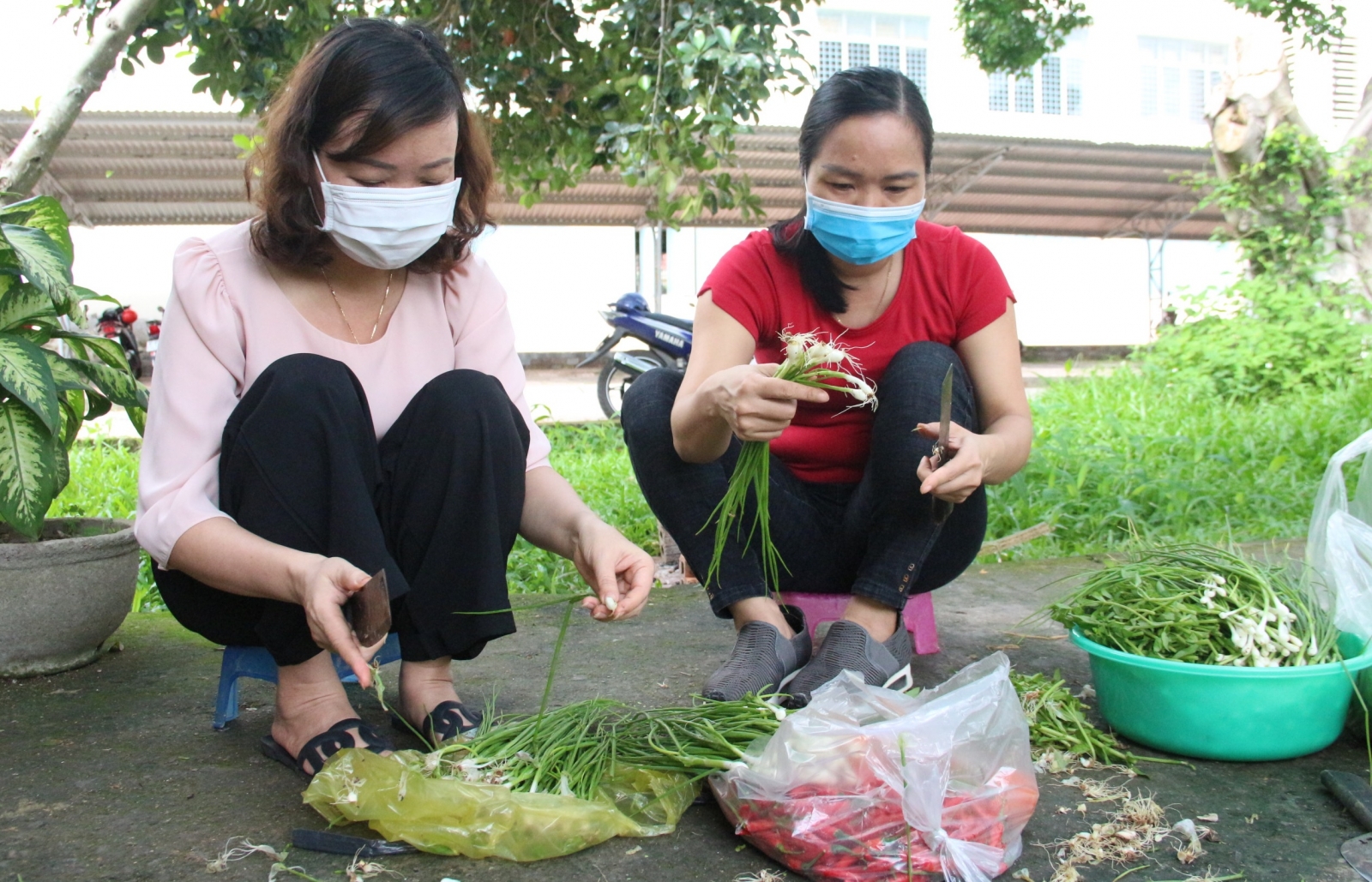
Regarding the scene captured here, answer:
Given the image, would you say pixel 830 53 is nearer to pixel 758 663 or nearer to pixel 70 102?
pixel 70 102

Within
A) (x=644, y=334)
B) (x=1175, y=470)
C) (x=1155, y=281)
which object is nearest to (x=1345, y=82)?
(x=1155, y=281)

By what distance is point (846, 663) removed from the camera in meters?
1.93

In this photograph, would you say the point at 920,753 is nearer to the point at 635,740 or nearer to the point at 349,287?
the point at 635,740

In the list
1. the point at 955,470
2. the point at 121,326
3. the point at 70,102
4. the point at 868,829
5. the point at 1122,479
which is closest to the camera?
the point at 868,829

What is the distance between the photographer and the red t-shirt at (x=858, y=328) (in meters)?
2.22

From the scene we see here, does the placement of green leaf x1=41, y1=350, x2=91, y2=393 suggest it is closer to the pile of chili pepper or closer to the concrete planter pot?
the concrete planter pot

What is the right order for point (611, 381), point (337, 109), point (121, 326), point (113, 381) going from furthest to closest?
point (121, 326) → point (611, 381) → point (113, 381) → point (337, 109)

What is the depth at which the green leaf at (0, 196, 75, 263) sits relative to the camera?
2318 mm

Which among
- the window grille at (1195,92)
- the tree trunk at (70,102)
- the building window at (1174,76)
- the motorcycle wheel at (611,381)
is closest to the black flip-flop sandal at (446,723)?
the tree trunk at (70,102)

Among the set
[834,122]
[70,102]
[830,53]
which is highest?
[830,53]

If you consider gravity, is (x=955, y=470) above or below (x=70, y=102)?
below

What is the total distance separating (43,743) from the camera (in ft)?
6.19

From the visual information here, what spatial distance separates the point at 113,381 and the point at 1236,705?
229 centimetres

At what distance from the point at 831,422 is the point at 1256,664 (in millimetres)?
900
